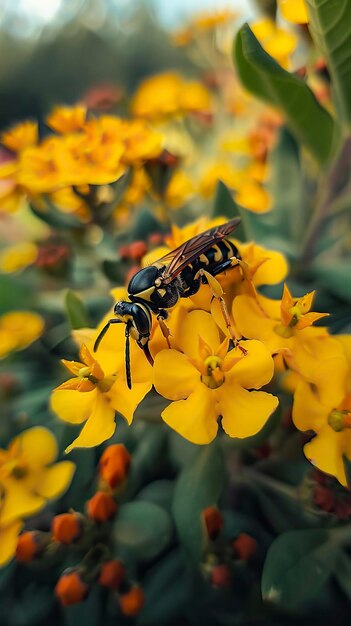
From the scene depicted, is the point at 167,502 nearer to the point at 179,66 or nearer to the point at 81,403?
the point at 81,403

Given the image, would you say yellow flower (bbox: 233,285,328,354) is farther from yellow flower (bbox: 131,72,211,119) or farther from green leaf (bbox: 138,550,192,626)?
yellow flower (bbox: 131,72,211,119)

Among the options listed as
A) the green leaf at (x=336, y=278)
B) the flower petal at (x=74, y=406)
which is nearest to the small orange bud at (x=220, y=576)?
the flower petal at (x=74, y=406)

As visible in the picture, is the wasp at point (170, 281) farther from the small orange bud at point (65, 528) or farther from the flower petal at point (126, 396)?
the small orange bud at point (65, 528)

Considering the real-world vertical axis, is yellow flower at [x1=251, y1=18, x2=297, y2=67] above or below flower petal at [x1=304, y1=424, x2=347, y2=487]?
above

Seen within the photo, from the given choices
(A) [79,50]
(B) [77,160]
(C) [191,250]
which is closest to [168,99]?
(B) [77,160]

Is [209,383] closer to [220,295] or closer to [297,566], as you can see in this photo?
[220,295]

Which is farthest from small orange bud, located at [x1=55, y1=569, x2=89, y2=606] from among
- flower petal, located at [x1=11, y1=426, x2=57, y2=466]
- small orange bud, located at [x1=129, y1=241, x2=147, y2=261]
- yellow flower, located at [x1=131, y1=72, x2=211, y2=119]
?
yellow flower, located at [x1=131, y1=72, x2=211, y2=119]
